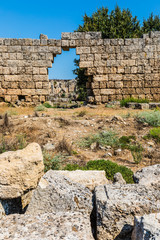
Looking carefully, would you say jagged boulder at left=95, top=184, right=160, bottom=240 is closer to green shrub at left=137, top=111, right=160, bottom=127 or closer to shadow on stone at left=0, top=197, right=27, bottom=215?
shadow on stone at left=0, top=197, right=27, bottom=215

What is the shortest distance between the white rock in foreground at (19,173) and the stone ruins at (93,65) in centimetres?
890

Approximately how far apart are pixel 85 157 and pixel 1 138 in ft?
7.84

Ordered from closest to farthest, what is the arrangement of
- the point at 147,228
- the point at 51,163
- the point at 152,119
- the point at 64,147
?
the point at 147,228, the point at 51,163, the point at 64,147, the point at 152,119

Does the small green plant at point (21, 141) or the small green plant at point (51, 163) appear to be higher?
the small green plant at point (21, 141)

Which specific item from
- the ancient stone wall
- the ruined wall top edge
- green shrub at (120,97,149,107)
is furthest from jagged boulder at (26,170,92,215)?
the ancient stone wall

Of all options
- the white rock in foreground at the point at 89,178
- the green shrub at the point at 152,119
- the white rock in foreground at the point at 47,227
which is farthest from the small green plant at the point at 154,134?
the white rock in foreground at the point at 47,227

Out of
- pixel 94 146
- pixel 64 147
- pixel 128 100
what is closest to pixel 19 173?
pixel 64 147

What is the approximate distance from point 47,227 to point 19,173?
71 cm

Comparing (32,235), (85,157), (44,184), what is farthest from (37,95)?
(32,235)

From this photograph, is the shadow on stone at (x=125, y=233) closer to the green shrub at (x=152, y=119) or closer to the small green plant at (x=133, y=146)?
the small green plant at (x=133, y=146)

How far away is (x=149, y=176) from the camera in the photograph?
2639 millimetres

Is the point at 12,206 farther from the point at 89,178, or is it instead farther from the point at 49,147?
the point at 49,147

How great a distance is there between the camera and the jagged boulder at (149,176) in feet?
8.29

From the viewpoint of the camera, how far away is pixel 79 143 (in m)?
5.19
